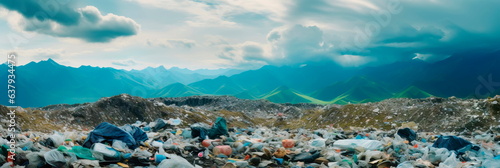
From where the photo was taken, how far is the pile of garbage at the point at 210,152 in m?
5.01

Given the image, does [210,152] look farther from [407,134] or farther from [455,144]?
[407,134]

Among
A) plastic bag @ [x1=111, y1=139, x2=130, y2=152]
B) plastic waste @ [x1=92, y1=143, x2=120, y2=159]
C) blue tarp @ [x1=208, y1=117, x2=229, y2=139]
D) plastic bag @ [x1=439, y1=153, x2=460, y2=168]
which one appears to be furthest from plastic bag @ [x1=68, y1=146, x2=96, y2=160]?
plastic bag @ [x1=439, y1=153, x2=460, y2=168]

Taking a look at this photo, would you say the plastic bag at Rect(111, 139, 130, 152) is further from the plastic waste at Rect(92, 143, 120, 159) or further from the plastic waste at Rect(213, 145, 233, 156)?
the plastic waste at Rect(213, 145, 233, 156)

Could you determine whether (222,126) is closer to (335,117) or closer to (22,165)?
(22,165)

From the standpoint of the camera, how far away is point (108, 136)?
21.2ft

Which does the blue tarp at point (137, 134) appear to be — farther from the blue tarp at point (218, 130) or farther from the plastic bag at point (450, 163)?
the plastic bag at point (450, 163)

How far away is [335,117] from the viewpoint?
24.2m

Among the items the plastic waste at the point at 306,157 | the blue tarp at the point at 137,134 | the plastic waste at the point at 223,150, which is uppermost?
the blue tarp at the point at 137,134

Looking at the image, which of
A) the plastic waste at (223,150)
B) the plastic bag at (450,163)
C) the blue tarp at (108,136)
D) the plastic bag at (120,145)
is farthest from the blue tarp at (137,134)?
the plastic bag at (450,163)

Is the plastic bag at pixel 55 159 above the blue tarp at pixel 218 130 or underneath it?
underneath

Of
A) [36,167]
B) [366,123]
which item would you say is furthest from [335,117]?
[36,167]

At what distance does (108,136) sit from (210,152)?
6.31 feet

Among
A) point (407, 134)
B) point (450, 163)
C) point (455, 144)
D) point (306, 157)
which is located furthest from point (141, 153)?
point (407, 134)

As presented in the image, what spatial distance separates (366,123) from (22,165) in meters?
19.2
